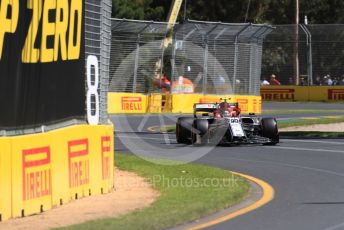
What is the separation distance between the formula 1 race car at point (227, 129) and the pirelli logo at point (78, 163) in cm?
947

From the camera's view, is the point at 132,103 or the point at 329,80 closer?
the point at 132,103

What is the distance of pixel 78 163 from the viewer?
10.9 m

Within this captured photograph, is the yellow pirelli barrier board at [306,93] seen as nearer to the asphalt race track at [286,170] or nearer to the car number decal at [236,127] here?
the asphalt race track at [286,170]

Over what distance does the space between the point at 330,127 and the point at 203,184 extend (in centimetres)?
1610

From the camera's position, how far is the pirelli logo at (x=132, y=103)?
117 ft

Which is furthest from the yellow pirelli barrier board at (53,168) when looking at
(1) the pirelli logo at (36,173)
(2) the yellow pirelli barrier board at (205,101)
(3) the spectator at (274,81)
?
(3) the spectator at (274,81)

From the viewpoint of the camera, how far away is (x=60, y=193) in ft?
33.9

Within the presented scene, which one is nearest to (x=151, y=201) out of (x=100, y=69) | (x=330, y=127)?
(x=100, y=69)

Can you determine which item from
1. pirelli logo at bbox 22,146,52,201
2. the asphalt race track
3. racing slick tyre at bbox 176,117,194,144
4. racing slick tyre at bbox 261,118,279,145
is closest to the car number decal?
the asphalt race track

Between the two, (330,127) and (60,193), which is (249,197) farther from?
(330,127)

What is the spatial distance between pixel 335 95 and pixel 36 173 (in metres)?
40.0

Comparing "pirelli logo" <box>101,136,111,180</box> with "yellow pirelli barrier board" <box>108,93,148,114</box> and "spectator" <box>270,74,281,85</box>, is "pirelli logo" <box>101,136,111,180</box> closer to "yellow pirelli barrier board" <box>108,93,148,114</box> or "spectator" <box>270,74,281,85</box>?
"yellow pirelli barrier board" <box>108,93,148,114</box>

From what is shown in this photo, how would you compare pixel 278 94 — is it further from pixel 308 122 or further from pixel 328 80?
pixel 308 122

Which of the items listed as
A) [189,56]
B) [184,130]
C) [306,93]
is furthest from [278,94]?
[184,130]
